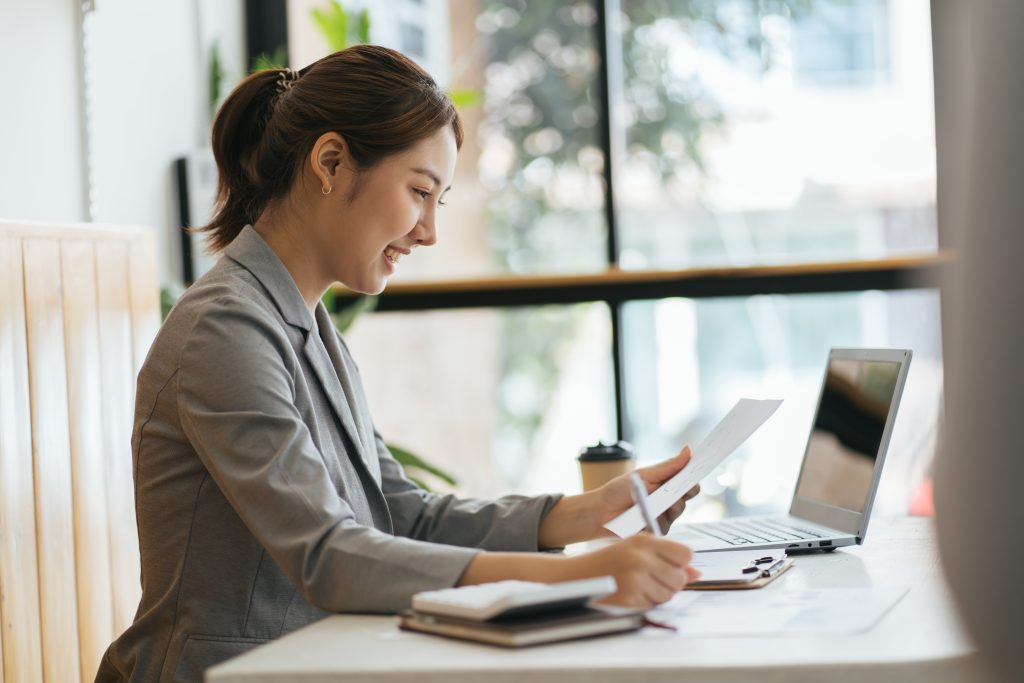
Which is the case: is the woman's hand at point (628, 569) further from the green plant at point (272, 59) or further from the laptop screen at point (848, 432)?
the green plant at point (272, 59)

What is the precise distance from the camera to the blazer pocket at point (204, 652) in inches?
55.5

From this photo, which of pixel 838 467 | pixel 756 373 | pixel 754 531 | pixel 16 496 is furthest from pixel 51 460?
pixel 756 373

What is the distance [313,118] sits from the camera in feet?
5.35

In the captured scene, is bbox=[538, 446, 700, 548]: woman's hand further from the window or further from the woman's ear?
the window

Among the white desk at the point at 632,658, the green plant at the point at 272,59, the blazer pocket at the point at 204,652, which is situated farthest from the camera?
the green plant at the point at 272,59

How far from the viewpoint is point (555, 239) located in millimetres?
3496

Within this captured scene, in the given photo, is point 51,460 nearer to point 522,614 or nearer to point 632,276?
point 522,614

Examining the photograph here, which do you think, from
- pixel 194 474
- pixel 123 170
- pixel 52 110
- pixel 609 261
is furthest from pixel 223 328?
pixel 609 261

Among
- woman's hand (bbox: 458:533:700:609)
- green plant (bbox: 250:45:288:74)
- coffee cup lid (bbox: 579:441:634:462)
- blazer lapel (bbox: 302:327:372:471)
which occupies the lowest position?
woman's hand (bbox: 458:533:700:609)

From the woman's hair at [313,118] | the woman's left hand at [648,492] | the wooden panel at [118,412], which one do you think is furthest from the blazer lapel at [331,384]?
the wooden panel at [118,412]

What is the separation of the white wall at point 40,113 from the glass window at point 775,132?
1.53m

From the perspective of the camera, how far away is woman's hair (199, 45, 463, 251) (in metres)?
1.62

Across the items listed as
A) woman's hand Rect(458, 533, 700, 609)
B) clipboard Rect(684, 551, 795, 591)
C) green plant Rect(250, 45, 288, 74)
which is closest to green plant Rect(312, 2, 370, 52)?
green plant Rect(250, 45, 288, 74)

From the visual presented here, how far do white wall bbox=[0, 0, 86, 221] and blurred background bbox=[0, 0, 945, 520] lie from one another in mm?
573
